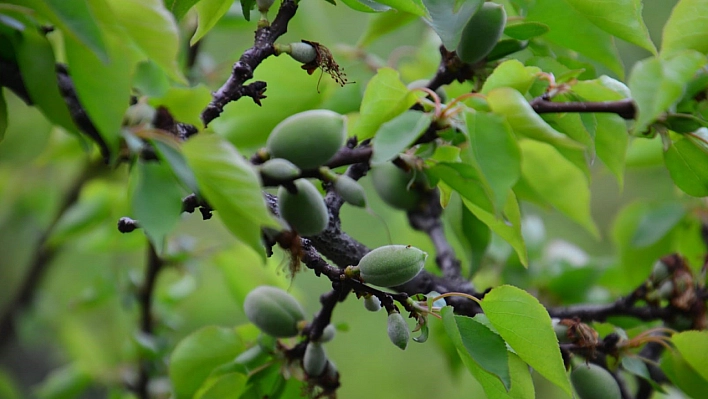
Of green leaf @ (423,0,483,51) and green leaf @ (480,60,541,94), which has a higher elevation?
green leaf @ (423,0,483,51)

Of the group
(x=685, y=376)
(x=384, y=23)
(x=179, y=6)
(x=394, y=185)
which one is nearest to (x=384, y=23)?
(x=384, y=23)

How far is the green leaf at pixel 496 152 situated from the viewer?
0.29 m

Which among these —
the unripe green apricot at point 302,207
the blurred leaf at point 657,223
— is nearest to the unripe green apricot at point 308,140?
the unripe green apricot at point 302,207

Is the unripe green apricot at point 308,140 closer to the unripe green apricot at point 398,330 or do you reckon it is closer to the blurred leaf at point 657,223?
the unripe green apricot at point 398,330

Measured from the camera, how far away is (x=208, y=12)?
371mm

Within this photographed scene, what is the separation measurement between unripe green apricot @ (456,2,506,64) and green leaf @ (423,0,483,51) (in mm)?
25

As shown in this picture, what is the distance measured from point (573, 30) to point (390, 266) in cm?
20

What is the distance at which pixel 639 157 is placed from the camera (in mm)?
633

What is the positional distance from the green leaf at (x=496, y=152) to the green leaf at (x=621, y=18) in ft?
0.39

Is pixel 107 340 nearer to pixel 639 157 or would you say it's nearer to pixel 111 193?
pixel 111 193

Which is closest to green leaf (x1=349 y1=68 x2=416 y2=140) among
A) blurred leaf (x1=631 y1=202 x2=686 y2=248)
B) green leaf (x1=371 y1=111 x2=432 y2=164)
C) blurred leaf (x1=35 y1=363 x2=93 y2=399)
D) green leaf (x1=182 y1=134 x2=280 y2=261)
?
green leaf (x1=371 y1=111 x2=432 y2=164)

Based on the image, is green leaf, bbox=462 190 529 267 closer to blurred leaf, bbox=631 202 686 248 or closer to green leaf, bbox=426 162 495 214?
green leaf, bbox=426 162 495 214

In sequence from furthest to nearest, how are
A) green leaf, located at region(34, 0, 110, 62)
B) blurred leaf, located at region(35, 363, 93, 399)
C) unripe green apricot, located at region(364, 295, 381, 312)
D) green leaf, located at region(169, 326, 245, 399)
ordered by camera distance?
blurred leaf, located at region(35, 363, 93, 399) → green leaf, located at region(169, 326, 245, 399) → unripe green apricot, located at region(364, 295, 381, 312) → green leaf, located at region(34, 0, 110, 62)

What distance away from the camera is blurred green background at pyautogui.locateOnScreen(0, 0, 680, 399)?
0.70 m
